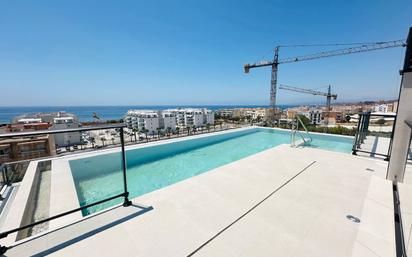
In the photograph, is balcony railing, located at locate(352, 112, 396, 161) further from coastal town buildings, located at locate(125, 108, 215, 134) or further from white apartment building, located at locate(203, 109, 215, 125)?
white apartment building, located at locate(203, 109, 215, 125)

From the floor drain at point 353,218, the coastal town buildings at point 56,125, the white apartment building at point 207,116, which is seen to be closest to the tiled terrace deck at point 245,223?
the floor drain at point 353,218

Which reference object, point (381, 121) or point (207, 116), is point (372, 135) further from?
point (207, 116)

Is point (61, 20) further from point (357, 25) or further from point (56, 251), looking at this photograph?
point (357, 25)

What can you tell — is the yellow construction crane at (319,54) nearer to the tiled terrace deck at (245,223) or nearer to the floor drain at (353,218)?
the tiled terrace deck at (245,223)

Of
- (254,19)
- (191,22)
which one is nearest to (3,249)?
(191,22)

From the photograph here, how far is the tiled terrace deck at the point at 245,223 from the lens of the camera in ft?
4.29

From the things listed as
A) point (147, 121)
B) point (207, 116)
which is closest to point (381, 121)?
point (147, 121)

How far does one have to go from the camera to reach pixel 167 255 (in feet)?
4.09

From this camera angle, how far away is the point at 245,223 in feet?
5.35

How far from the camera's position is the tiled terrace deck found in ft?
4.29

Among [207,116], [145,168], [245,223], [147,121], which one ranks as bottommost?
[147,121]

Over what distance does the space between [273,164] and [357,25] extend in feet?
26.1

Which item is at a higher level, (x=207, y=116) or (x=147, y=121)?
(x=207, y=116)

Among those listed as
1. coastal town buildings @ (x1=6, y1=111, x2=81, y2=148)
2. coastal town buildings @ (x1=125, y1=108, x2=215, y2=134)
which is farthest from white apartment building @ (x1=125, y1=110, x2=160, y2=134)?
coastal town buildings @ (x1=6, y1=111, x2=81, y2=148)
